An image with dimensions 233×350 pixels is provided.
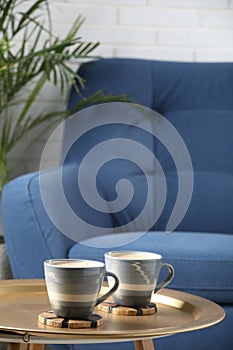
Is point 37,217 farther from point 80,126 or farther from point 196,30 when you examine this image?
point 196,30

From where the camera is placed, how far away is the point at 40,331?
3.25ft

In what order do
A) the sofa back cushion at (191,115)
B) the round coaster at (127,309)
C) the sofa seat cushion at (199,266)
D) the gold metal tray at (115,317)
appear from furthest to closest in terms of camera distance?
the sofa back cushion at (191,115) < the sofa seat cushion at (199,266) < the round coaster at (127,309) < the gold metal tray at (115,317)

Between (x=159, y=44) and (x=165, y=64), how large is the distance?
1.00 feet

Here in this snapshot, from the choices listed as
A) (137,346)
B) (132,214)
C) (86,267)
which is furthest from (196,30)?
(86,267)

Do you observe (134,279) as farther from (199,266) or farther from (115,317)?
(199,266)

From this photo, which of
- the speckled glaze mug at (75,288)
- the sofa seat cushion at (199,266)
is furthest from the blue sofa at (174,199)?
the speckled glaze mug at (75,288)

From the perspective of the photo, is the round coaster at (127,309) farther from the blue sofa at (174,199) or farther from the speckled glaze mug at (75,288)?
the blue sofa at (174,199)

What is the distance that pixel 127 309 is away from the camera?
1147 millimetres

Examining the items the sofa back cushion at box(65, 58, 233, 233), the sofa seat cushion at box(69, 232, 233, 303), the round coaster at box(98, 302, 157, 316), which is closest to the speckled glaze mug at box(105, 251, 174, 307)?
the round coaster at box(98, 302, 157, 316)

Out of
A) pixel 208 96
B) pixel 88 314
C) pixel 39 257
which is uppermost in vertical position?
pixel 208 96

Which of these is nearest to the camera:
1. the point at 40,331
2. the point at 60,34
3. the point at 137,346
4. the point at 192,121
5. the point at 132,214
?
the point at 40,331

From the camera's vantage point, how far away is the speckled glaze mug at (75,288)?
Result: 106 centimetres

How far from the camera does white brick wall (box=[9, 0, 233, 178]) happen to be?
2.98 metres

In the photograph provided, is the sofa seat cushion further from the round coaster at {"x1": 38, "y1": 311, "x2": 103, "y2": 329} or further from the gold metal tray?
the round coaster at {"x1": 38, "y1": 311, "x2": 103, "y2": 329}
